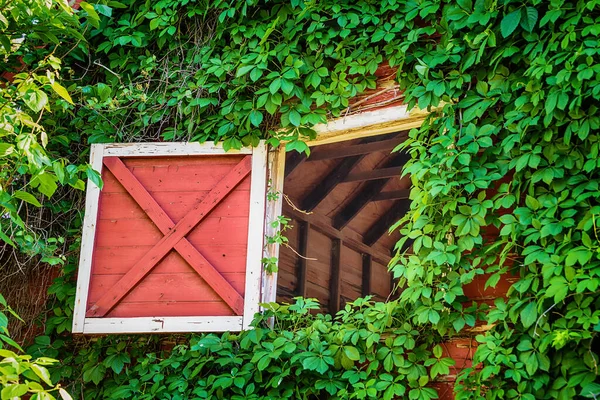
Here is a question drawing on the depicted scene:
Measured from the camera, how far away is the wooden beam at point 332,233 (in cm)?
780

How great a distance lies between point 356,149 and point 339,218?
5.00ft

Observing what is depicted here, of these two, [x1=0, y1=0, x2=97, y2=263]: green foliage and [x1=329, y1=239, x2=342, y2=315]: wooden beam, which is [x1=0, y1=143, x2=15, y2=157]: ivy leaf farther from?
[x1=329, y1=239, x2=342, y2=315]: wooden beam

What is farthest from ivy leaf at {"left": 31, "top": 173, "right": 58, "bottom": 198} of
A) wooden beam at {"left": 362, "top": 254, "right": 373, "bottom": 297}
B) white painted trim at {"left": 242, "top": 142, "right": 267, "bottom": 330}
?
wooden beam at {"left": 362, "top": 254, "right": 373, "bottom": 297}

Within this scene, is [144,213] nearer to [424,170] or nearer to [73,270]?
[73,270]

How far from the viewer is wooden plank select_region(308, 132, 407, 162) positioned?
685 cm

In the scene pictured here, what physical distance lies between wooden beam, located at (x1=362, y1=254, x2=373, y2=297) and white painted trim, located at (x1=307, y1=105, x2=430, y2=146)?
3881mm

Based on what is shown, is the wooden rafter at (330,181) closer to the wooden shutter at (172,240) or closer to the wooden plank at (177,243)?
the wooden shutter at (172,240)

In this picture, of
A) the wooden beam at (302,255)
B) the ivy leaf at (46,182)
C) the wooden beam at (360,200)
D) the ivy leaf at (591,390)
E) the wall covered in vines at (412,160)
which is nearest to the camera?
the ivy leaf at (591,390)

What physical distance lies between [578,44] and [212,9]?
2596mm

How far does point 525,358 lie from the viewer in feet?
12.6

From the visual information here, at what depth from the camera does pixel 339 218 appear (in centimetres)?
841

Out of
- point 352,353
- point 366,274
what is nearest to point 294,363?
point 352,353

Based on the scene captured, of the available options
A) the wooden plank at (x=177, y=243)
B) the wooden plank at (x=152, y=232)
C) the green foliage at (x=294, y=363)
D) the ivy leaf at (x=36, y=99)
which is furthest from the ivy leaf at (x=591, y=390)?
the ivy leaf at (x=36, y=99)

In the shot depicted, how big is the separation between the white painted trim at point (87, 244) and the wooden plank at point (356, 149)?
2577mm
